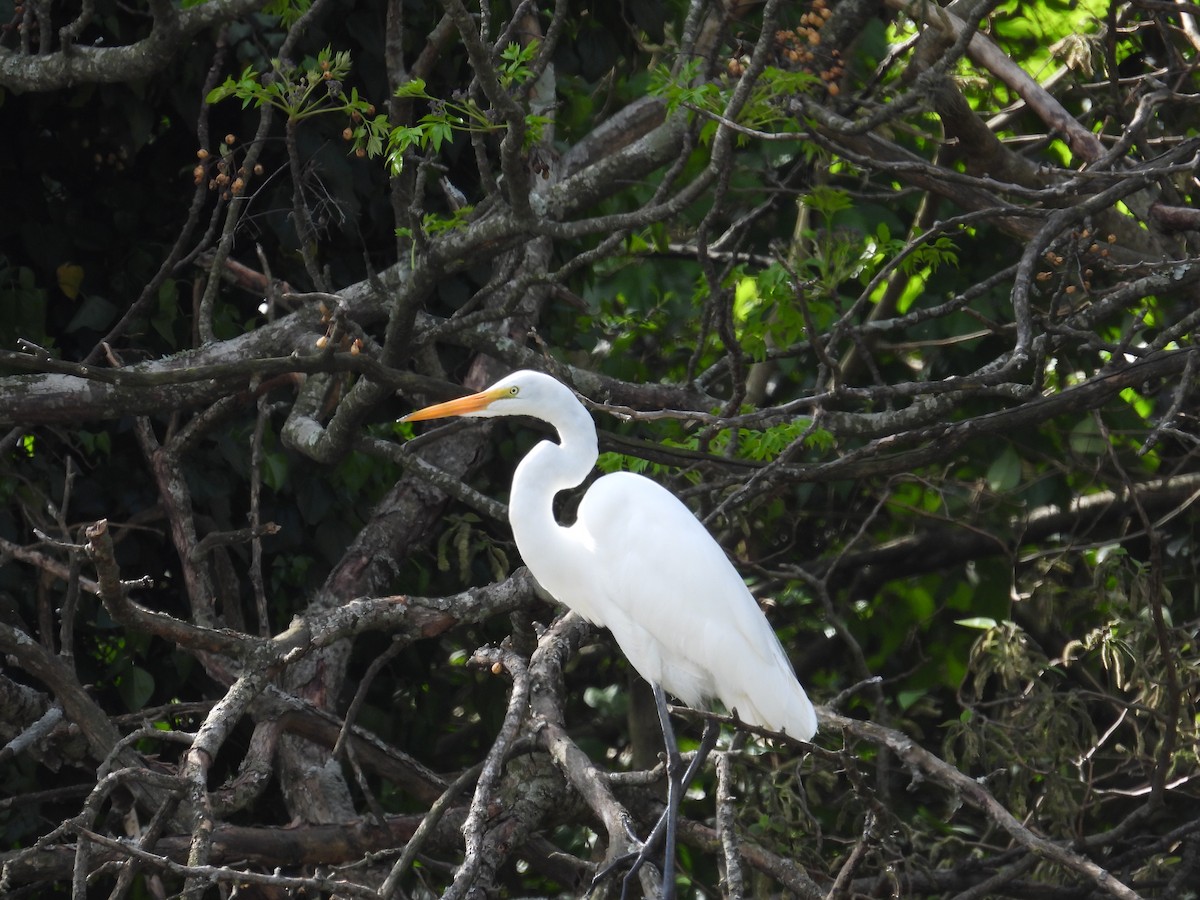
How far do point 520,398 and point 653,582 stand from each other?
0.58m

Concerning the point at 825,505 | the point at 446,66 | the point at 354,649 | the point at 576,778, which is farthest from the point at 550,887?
the point at 446,66

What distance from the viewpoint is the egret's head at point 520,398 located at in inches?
121

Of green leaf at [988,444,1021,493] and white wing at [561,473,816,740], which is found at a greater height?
white wing at [561,473,816,740]

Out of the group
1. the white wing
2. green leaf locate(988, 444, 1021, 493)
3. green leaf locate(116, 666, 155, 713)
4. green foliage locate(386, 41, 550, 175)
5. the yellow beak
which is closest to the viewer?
green foliage locate(386, 41, 550, 175)

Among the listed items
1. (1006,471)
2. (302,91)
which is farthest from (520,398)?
(1006,471)

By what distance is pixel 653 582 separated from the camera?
3.36 m

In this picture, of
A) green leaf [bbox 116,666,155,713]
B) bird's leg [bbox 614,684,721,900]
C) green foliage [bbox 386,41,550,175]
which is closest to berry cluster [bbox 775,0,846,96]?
green foliage [bbox 386,41,550,175]

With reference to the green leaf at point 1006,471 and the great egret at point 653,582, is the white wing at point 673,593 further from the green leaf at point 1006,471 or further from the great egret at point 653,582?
the green leaf at point 1006,471

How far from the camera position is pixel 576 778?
278 cm

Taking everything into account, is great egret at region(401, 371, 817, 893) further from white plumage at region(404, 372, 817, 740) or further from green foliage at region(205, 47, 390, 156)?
green foliage at region(205, 47, 390, 156)

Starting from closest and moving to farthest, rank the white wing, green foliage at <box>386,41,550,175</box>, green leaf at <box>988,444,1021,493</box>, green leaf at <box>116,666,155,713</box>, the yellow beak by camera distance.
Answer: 1. green foliage at <box>386,41,550,175</box>
2. the yellow beak
3. the white wing
4. green leaf at <box>116,666,155,713</box>
5. green leaf at <box>988,444,1021,493</box>

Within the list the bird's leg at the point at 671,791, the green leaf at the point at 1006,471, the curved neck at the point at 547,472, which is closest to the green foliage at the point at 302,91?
the curved neck at the point at 547,472

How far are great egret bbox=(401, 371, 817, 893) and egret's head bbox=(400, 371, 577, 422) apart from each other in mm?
53

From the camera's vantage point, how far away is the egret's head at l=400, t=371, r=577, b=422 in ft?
10.1
